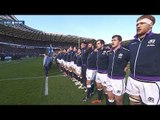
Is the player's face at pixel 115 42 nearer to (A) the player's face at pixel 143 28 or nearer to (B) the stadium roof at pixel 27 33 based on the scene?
(A) the player's face at pixel 143 28

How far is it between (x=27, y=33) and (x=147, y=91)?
120 inches

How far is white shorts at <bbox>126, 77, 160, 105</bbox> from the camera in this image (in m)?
2.82

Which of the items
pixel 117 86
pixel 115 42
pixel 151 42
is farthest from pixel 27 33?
pixel 151 42

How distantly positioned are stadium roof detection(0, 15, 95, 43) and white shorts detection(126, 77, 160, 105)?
173 centimetres

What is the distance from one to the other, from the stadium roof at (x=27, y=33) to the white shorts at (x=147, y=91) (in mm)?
1734

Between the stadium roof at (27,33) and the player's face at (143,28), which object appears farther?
the stadium roof at (27,33)

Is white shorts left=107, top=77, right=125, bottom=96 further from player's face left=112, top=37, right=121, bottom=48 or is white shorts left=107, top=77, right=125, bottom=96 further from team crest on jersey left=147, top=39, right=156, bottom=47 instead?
team crest on jersey left=147, top=39, right=156, bottom=47

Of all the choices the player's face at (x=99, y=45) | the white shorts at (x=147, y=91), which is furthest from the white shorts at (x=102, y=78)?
the white shorts at (x=147, y=91)

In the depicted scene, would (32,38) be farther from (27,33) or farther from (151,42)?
(151,42)

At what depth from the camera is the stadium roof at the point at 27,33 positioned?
4.42 meters

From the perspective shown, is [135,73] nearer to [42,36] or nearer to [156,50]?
[156,50]

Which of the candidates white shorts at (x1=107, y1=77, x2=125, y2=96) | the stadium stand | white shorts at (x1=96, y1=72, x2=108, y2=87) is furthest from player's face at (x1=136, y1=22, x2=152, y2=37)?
the stadium stand
